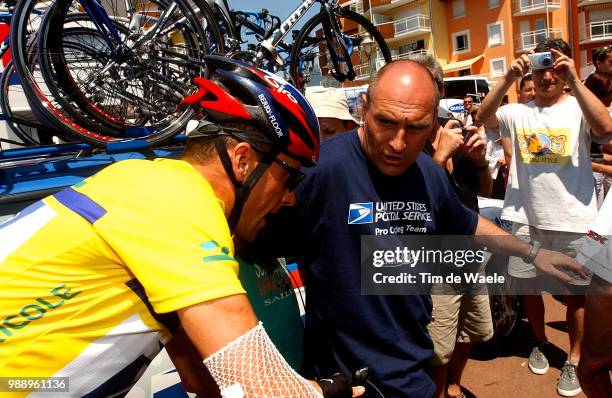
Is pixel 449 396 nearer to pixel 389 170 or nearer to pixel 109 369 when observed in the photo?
pixel 389 170

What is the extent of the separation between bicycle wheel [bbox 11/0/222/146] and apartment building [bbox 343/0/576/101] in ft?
104

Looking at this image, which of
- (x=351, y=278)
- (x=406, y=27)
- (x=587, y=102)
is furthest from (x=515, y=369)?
(x=406, y=27)

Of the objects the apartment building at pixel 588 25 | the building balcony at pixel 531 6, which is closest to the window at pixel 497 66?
the building balcony at pixel 531 6

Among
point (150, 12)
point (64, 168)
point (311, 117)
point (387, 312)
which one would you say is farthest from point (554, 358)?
point (150, 12)

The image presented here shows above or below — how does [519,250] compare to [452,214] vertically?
below

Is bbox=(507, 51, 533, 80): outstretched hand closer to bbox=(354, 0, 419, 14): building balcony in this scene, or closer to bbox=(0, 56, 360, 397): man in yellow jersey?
bbox=(0, 56, 360, 397): man in yellow jersey

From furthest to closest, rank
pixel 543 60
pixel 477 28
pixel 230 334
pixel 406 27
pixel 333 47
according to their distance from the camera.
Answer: pixel 406 27
pixel 477 28
pixel 333 47
pixel 543 60
pixel 230 334

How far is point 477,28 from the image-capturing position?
3653 cm

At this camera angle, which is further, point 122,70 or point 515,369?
point 515,369

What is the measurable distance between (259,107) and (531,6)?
39.7 metres

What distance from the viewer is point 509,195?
12.8 feet

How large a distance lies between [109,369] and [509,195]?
138 inches

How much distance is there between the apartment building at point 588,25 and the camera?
35375 millimetres

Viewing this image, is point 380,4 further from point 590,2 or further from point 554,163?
point 554,163
